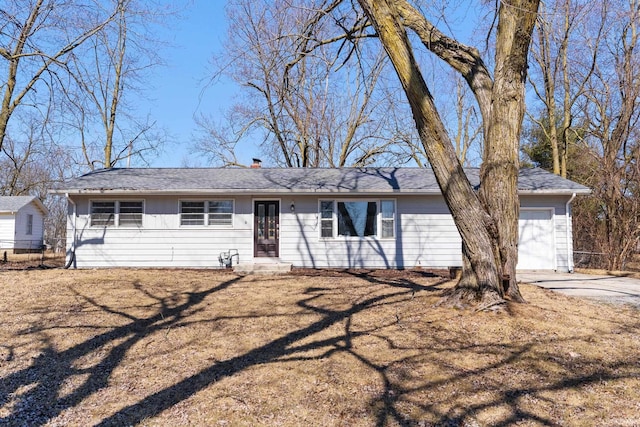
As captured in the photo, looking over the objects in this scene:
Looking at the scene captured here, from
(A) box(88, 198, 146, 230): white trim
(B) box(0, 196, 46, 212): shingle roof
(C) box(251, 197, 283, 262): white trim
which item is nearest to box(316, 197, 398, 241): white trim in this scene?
(C) box(251, 197, 283, 262): white trim

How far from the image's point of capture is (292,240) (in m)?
12.1

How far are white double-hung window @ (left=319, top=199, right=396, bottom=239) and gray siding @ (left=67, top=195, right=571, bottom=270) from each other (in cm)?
15

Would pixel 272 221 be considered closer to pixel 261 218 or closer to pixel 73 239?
pixel 261 218

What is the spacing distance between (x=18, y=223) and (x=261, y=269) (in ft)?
62.4

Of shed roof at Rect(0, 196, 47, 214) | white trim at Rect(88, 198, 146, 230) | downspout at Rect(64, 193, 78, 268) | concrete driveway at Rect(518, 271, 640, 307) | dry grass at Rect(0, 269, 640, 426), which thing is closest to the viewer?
dry grass at Rect(0, 269, 640, 426)

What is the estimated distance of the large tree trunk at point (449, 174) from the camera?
5.72 metres

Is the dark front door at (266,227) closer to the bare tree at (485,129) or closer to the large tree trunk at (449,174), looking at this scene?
the bare tree at (485,129)

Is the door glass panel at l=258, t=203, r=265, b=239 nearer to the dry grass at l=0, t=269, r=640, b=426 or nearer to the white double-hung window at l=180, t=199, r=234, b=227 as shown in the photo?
the white double-hung window at l=180, t=199, r=234, b=227

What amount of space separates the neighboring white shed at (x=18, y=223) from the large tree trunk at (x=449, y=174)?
73.5 feet

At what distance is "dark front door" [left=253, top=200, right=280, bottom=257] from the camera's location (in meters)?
12.3

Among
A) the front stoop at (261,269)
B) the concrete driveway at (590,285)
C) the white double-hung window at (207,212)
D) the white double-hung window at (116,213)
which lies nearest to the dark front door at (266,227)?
the white double-hung window at (207,212)

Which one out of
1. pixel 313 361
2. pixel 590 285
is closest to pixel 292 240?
pixel 590 285

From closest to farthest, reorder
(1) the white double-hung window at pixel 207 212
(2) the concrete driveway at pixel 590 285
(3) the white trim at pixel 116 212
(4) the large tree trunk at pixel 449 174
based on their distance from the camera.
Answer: (4) the large tree trunk at pixel 449 174 < (2) the concrete driveway at pixel 590 285 < (3) the white trim at pixel 116 212 < (1) the white double-hung window at pixel 207 212

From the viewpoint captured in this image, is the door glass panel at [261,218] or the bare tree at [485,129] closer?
the bare tree at [485,129]
